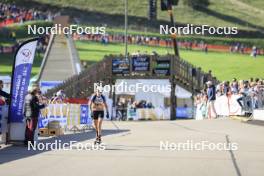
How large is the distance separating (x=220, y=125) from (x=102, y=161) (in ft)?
41.3

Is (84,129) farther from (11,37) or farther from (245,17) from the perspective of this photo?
(245,17)

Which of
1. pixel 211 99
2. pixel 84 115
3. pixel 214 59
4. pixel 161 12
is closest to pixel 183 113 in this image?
pixel 211 99

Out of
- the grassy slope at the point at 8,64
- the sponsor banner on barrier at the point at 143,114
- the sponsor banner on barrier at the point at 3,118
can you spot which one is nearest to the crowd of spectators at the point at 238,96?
the sponsor banner on barrier at the point at 143,114

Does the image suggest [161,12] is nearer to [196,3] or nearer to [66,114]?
[196,3]

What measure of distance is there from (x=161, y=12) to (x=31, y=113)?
8733cm

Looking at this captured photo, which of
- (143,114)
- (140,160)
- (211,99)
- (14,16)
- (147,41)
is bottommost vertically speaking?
(140,160)

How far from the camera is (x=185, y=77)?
42.3 meters

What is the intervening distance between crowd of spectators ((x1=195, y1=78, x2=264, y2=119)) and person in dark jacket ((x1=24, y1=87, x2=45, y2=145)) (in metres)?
12.1

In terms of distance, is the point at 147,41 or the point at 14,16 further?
the point at 147,41

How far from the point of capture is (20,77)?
18.1 meters

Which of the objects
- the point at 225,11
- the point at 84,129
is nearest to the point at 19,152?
the point at 84,129

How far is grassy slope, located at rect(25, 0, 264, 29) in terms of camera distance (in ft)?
337

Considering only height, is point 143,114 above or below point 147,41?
below

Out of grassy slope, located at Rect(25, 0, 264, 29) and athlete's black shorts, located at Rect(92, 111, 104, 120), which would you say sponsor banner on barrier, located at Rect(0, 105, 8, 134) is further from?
grassy slope, located at Rect(25, 0, 264, 29)
